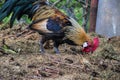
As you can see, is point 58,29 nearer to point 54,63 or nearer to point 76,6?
point 54,63

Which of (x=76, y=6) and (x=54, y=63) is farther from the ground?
(x=76, y=6)

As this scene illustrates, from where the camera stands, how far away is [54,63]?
5.54 m

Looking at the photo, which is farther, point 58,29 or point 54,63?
point 58,29

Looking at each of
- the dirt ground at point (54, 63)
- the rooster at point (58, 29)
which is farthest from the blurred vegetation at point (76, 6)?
the rooster at point (58, 29)

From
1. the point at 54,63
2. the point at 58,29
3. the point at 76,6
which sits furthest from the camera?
the point at 76,6

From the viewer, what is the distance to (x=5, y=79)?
15.1ft

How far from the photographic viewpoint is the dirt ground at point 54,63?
16.2ft

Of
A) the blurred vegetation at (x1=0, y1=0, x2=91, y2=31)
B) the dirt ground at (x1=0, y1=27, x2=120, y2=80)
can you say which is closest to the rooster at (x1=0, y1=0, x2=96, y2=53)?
the dirt ground at (x1=0, y1=27, x2=120, y2=80)

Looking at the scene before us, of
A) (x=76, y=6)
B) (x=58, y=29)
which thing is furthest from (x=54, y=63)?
(x=76, y=6)

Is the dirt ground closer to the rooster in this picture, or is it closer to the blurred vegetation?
the rooster

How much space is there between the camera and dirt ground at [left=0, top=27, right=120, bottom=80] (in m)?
4.93

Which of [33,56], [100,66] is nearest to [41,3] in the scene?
[33,56]

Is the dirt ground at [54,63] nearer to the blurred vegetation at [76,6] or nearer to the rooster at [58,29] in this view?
the rooster at [58,29]

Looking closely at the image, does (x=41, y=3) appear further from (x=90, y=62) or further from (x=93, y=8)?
(x=93, y=8)
